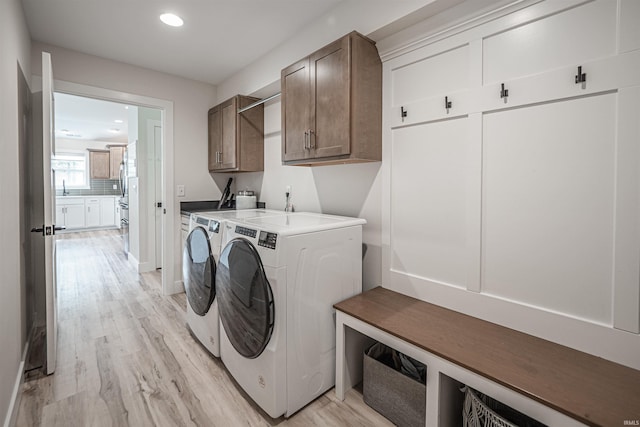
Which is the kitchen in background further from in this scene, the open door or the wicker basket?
the wicker basket

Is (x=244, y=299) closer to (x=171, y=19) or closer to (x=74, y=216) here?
(x=171, y=19)

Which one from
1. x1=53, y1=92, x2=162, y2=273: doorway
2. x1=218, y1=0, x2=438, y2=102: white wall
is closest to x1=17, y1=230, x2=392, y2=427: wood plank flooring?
x1=53, y1=92, x2=162, y2=273: doorway

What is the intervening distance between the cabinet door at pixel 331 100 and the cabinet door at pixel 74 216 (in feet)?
27.3

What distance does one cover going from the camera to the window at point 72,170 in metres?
7.93

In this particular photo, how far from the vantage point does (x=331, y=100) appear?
1848 mm

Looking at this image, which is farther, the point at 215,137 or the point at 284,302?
the point at 215,137

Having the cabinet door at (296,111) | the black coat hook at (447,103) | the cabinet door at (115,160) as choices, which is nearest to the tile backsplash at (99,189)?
the cabinet door at (115,160)

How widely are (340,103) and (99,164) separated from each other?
8957 mm

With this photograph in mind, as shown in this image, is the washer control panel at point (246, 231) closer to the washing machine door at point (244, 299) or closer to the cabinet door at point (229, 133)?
the washing machine door at point (244, 299)

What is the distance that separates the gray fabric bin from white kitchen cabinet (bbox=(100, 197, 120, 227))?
8783 millimetres

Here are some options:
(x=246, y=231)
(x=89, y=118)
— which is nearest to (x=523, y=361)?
(x=246, y=231)

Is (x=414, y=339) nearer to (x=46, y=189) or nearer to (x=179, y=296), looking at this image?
(x=46, y=189)

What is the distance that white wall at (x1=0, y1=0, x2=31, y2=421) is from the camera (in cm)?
137

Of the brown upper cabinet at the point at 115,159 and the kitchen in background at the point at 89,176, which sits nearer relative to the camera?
the kitchen in background at the point at 89,176
